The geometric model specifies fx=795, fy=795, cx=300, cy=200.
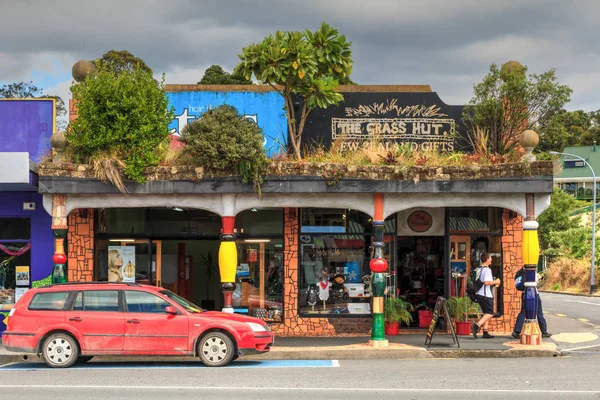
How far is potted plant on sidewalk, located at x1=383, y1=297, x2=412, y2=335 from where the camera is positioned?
1806cm

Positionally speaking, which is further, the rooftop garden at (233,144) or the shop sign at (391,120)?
the shop sign at (391,120)

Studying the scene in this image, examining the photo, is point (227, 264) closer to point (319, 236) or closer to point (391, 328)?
point (319, 236)

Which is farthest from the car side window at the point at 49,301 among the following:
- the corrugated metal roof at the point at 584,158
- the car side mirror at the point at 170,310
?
the corrugated metal roof at the point at 584,158

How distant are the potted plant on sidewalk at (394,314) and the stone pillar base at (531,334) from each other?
3002 millimetres

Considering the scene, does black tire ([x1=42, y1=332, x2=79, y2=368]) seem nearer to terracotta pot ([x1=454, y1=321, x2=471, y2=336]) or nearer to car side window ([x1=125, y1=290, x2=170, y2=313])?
car side window ([x1=125, y1=290, x2=170, y2=313])

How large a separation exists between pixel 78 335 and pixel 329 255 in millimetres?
6858

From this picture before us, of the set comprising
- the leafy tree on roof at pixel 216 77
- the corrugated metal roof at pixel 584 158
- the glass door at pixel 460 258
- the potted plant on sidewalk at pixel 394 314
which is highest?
the leafy tree on roof at pixel 216 77

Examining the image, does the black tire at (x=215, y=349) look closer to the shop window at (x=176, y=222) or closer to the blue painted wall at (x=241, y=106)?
the shop window at (x=176, y=222)

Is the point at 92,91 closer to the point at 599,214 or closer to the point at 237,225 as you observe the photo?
the point at 237,225

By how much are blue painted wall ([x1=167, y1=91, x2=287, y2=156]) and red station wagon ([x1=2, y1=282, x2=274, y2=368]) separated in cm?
645

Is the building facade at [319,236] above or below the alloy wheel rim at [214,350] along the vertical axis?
above

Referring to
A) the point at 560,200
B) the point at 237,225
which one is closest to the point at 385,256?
the point at 237,225

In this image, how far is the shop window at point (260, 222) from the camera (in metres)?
18.8

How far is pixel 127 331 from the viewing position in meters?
13.7
